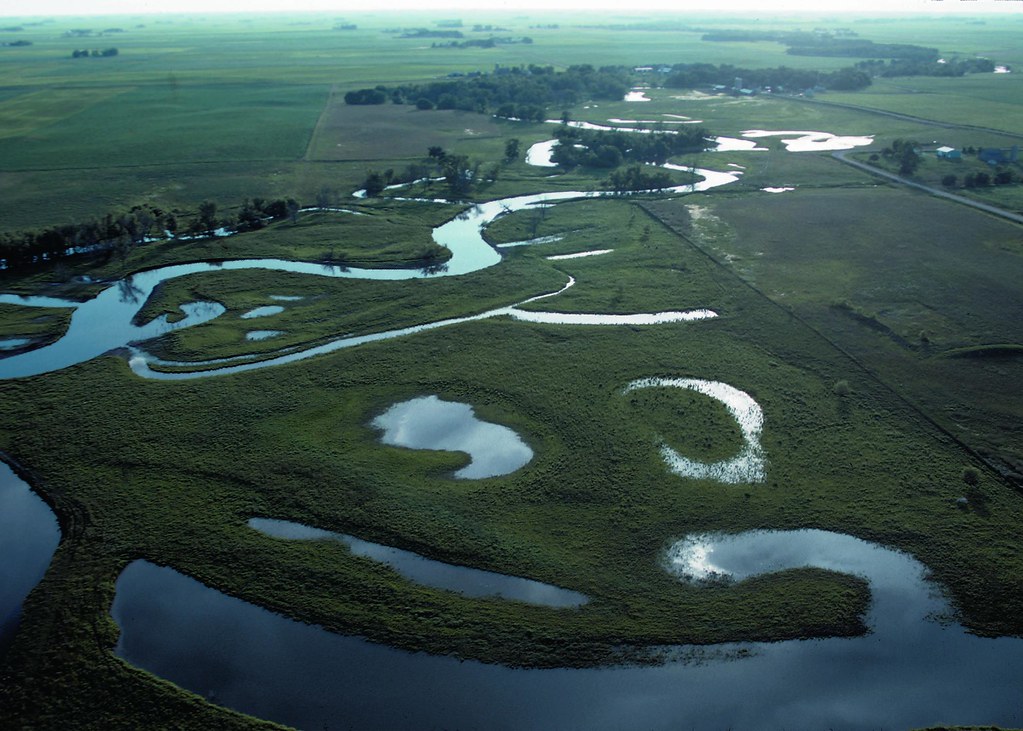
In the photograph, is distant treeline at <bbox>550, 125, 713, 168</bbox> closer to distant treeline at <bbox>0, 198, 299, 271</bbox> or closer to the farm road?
distant treeline at <bbox>0, 198, 299, 271</bbox>

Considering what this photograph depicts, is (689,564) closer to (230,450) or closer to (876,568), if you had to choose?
(876,568)

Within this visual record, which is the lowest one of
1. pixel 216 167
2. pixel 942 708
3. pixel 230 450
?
pixel 942 708

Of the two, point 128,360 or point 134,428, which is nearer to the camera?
point 134,428

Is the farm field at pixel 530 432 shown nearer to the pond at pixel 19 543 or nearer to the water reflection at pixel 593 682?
the water reflection at pixel 593 682

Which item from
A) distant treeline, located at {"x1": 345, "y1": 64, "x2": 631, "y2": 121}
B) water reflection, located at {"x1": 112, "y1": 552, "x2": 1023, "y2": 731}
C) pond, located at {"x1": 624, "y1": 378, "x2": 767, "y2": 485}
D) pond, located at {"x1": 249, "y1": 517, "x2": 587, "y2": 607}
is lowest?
water reflection, located at {"x1": 112, "y1": 552, "x2": 1023, "y2": 731}

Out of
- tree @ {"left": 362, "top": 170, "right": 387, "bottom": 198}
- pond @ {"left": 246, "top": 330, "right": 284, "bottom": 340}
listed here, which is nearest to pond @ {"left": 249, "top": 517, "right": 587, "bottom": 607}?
pond @ {"left": 246, "top": 330, "right": 284, "bottom": 340}

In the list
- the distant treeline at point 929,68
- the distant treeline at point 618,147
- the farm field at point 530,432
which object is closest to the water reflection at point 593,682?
the farm field at point 530,432

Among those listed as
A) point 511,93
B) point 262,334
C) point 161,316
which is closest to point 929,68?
point 511,93

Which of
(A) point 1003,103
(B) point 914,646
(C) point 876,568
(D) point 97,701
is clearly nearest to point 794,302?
(C) point 876,568
